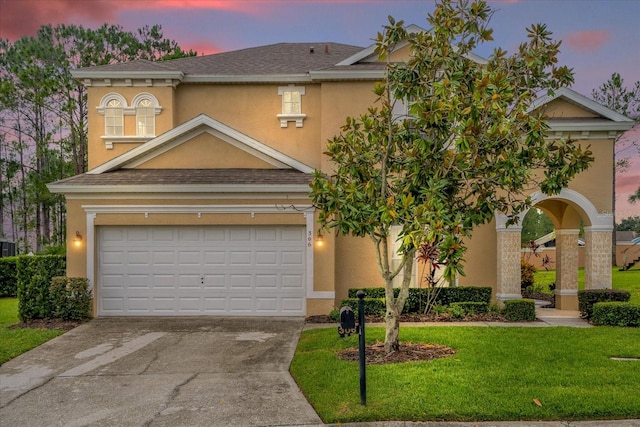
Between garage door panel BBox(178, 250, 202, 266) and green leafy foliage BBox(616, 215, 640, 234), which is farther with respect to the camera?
green leafy foliage BBox(616, 215, 640, 234)

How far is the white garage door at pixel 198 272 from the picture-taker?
13.3 m

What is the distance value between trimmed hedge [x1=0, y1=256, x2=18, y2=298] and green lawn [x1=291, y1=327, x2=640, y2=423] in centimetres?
1630

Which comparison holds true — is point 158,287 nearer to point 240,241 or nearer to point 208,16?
point 240,241

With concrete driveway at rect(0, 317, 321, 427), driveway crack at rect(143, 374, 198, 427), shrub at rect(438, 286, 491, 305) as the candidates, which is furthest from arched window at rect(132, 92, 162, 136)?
shrub at rect(438, 286, 491, 305)

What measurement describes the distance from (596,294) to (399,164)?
25.0ft

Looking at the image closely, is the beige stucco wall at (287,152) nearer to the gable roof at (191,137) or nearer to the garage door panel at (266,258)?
the gable roof at (191,137)

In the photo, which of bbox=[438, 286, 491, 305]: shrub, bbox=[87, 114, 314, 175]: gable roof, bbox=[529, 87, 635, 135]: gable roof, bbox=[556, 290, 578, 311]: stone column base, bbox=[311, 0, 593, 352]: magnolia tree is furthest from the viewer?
bbox=[556, 290, 578, 311]: stone column base

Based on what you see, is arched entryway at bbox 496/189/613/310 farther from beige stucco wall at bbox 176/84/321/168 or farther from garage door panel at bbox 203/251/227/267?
garage door panel at bbox 203/251/227/267

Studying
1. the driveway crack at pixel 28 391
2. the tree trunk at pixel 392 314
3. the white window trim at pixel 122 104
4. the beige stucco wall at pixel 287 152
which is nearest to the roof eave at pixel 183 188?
the beige stucco wall at pixel 287 152

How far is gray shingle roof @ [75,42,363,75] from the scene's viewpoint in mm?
16609

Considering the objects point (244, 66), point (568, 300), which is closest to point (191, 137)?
point (244, 66)

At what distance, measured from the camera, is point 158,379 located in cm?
806

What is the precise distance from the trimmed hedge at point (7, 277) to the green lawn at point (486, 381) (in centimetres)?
1630

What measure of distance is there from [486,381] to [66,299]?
10521mm
